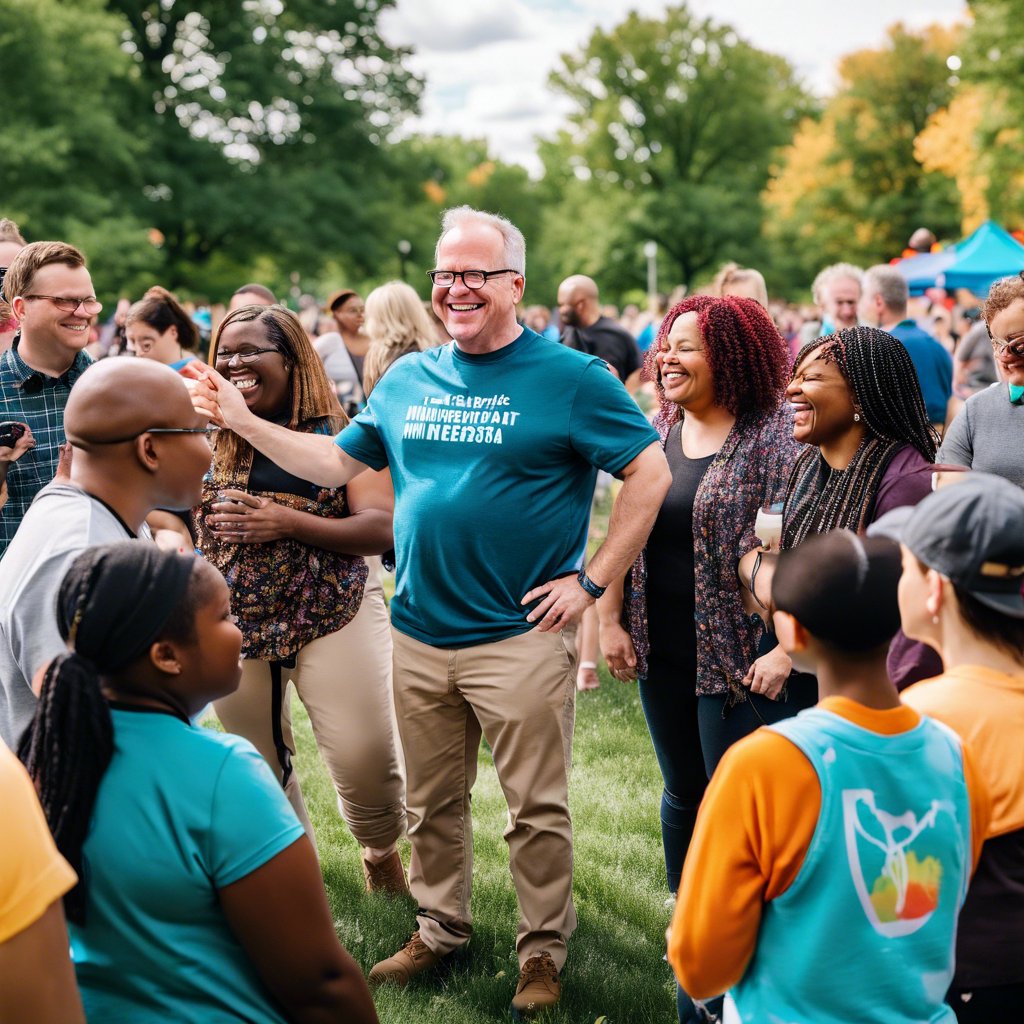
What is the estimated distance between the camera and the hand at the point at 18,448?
3.98m

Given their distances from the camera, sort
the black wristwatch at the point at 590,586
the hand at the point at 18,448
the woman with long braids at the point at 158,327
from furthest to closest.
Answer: the woman with long braids at the point at 158,327 → the hand at the point at 18,448 → the black wristwatch at the point at 590,586

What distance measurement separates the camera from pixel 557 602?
12.1ft

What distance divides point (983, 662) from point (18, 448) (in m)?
3.28

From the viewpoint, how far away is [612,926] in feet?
14.3

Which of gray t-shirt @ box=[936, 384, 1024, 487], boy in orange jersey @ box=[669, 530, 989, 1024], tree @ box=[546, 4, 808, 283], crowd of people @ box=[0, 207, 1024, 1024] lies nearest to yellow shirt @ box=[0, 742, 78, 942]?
crowd of people @ box=[0, 207, 1024, 1024]

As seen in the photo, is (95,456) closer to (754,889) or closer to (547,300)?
(754,889)

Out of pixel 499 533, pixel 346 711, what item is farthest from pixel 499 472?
pixel 346 711

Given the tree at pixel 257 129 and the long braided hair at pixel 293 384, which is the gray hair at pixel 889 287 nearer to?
the long braided hair at pixel 293 384

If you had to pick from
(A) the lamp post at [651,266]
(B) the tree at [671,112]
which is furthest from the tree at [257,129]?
(B) the tree at [671,112]

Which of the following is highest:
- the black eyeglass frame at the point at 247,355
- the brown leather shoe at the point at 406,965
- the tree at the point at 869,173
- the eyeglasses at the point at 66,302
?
the tree at the point at 869,173

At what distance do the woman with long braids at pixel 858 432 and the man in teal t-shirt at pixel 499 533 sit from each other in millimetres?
484

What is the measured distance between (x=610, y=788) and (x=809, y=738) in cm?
385

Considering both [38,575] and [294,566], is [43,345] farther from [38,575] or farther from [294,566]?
[38,575]

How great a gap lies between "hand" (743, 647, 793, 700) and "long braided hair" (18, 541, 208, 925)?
2.09 metres
